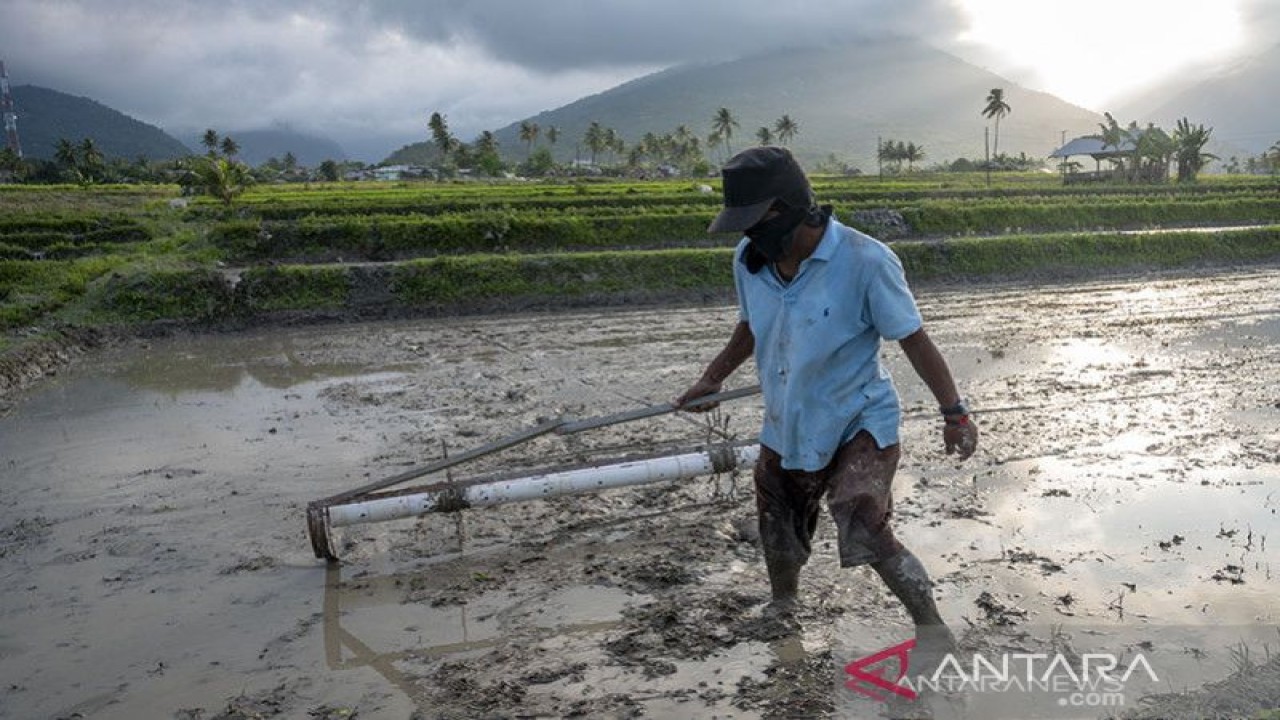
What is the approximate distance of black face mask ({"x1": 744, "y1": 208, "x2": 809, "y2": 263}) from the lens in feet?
8.94

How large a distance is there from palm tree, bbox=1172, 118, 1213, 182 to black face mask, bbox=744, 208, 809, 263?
4210cm

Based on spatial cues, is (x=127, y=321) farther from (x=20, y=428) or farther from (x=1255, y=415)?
(x=1255, y=415)

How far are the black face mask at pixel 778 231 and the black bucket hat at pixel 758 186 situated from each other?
0.03m

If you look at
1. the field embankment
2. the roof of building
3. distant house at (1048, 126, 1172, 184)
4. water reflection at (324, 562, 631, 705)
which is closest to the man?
water reflection at (324, 562, 631, 705)

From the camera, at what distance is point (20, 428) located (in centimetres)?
796

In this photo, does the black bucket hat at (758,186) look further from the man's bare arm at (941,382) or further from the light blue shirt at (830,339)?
the man's bare arm at (941,382)

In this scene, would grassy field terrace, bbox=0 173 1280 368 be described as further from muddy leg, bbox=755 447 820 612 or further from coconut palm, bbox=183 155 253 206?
Result: muddy leg, bbox=755 447 820 612

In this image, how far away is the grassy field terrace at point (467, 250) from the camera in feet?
46.2

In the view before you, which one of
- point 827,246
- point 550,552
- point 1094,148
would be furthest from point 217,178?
point 1094,148

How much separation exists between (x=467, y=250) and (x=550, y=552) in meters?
14.8

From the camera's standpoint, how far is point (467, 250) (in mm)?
18422

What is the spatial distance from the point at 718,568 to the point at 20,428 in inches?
282

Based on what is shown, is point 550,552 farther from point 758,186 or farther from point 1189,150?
point 1189,150

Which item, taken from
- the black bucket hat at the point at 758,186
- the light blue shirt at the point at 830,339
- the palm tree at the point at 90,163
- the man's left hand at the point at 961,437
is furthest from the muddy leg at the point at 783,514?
the palm tree at the point at 90,163
